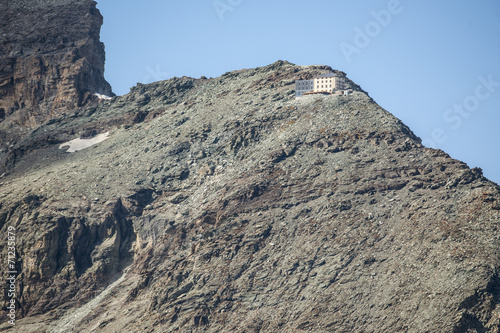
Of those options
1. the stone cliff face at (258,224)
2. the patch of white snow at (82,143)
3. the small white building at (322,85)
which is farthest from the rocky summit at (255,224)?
the small white building at (322,85)

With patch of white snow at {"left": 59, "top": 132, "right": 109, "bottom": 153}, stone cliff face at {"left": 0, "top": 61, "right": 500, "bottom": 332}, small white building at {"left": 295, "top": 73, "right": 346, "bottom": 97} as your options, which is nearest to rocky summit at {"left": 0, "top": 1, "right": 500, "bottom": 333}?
stone cliff face at {"left": 0, "top": 61, "right": 500, "bottom": 332}

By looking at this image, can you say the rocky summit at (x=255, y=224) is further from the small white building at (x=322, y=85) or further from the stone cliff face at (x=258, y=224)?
the small white building at (x=322, y=85)

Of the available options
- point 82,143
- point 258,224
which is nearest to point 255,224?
point 258,224

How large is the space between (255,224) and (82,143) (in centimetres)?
5895

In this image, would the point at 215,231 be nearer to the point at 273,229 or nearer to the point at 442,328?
the point at 273,229

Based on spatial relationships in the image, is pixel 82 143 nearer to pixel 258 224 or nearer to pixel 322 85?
pixel 322 85

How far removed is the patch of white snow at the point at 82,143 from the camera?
6978 inches

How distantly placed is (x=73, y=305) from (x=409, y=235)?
55.3 meters

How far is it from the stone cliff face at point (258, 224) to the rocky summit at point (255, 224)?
0.28 metres

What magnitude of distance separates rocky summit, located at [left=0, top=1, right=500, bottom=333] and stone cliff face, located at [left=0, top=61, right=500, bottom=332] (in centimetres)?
28

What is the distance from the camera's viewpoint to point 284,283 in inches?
4872

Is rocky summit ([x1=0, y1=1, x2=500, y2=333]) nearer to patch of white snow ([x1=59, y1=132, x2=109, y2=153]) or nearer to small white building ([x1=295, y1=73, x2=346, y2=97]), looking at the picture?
patch of white snow ([x1=59, y1=132, x2=109, y2=153])

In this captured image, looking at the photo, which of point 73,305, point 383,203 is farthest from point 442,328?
point 73,305

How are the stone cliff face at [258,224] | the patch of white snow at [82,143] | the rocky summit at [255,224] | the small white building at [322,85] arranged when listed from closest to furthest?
the stone cliff face at [258,224] → the rocky summit at [255,224] → the small white building at [322,85] → the patch of white snow at [82,143]
